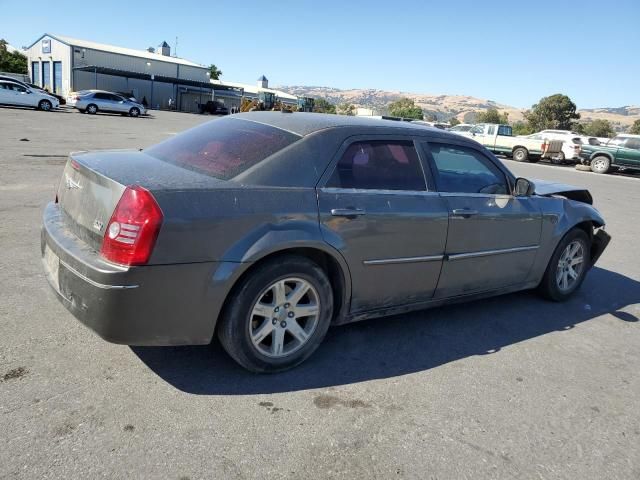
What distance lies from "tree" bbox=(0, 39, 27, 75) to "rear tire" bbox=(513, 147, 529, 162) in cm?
5702

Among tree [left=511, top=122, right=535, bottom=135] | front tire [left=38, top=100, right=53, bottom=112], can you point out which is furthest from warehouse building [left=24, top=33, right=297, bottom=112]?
tree [left=511, top=122, right=535, bottom=135]

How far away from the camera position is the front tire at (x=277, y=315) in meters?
3.01

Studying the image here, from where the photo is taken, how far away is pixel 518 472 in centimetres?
259

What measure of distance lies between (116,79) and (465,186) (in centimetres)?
5798

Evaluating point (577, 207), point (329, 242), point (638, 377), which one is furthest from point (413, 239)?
point (577, 207)

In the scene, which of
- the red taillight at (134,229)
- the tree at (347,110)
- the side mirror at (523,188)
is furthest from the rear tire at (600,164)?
the tree at (347,110)

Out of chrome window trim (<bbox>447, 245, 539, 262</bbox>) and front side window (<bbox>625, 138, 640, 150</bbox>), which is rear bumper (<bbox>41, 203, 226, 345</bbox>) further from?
front side window (<bbox>625, 138, 640, 150</bbox>)

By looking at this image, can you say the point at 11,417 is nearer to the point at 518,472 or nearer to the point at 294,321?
the point at 294,321

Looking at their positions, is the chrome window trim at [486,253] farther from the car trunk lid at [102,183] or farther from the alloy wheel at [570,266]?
the car trunk lid at [102,183]

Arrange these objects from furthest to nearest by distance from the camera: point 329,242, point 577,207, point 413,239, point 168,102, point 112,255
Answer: point 168,102, point 577,207, point 413,239, point 329,242, point 112,255

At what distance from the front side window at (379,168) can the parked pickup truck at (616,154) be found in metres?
24.3

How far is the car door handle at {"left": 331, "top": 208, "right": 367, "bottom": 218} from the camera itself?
10.7ft

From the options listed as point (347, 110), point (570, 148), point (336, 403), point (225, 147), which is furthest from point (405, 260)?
point (347, 110)

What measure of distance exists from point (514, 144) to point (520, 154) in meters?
0.63
